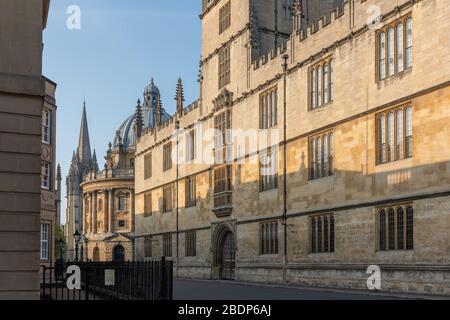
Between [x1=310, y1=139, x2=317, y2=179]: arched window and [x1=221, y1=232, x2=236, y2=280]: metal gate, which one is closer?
[x1=310, y1=139, x2=317, y2=179]: arched window

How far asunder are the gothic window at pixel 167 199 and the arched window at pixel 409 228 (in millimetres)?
29016

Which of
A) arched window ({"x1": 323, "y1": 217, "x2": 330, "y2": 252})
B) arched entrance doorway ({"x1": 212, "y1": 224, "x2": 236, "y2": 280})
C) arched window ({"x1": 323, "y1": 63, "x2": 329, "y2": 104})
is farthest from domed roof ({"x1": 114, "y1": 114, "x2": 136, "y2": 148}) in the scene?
arched window ({"x1": 323, "y1": 217, "x2": 330, "y2": 252})

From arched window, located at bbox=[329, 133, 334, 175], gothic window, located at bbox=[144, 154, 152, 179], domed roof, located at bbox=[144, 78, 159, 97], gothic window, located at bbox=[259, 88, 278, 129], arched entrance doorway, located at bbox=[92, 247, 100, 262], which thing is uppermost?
domed roof, located at bbox=[144, 78, 159, 97]

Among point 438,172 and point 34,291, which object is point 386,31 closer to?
point 438,172

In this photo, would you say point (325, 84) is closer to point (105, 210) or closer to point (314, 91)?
point (314, 91)

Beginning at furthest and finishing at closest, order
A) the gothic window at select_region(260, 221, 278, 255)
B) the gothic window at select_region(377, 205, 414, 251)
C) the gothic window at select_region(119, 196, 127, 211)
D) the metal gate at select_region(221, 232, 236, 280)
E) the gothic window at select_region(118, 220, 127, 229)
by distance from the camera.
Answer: the gothic window at select_region(118, 220, 127, 229)
the gothic window at select_region(119, 196, 127, 211)
the metal gate at select_region(221, 232, 236, 280)
the gothic window at select_region(260, 221, 278, 255)
the gothic window at select_region(377, 205, 414, 251)

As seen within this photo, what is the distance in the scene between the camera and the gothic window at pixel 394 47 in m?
26.7

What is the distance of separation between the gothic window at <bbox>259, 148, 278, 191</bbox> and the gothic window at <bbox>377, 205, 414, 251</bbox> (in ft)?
31.3

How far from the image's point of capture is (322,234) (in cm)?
3158

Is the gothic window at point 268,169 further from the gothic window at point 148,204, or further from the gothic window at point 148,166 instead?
the gothic window at point 148,166

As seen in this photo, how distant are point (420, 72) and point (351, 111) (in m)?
4.60

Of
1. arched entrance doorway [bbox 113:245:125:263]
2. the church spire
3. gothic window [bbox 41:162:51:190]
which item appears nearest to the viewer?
gothic window [bbox 41:162:51:190]

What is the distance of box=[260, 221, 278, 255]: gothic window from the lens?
118 ft

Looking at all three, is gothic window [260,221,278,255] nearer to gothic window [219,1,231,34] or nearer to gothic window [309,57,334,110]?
gothic window [309,57,334,110]
